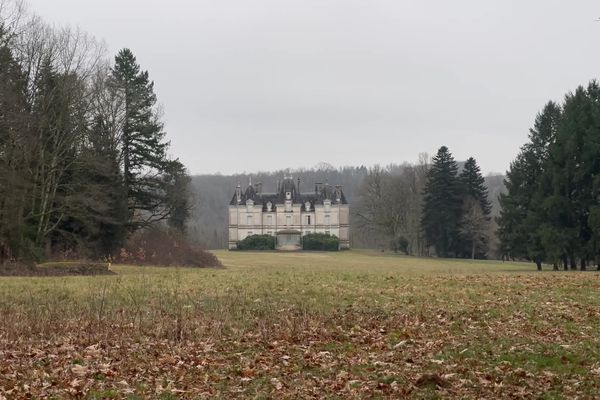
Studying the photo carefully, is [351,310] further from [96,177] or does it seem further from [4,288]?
[96,177]

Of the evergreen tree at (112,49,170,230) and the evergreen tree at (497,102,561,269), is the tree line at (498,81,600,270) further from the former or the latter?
the evergreen tree at (112,49,170,230)

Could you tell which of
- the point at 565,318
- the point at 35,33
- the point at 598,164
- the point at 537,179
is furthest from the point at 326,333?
the point at 537,179

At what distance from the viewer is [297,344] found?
10.9 m

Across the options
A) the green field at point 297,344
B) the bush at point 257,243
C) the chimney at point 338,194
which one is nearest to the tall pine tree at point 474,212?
the chimney at point 338,194

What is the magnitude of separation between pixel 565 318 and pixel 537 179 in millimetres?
38574

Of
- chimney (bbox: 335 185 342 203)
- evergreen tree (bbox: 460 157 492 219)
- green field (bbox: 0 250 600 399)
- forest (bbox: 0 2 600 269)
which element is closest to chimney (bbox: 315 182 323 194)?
chimney (bbox: 335 185 342 203)

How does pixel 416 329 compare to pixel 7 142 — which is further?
pixel 7 142

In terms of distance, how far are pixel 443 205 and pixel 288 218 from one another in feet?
99.2

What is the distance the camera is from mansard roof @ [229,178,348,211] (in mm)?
99250

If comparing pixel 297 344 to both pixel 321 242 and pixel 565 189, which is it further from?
pixel 321 242

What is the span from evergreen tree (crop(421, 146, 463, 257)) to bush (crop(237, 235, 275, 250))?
24983 millimetres

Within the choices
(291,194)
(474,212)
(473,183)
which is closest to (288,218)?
(291,194)

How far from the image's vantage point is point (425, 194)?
7744 cm

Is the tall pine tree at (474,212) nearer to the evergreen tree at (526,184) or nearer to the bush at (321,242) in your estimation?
the evergreen tree at (526,184)
